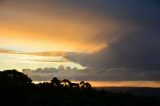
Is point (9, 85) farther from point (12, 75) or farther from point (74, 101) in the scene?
point (74, 101)

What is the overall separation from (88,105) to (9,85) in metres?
8.49

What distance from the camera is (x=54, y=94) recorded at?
55.0m

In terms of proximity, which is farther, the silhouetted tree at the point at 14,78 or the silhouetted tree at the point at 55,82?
the silhouetted tree at the point at 55,82

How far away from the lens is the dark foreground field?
52.0m

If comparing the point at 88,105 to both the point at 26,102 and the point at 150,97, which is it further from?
the point at 150,97

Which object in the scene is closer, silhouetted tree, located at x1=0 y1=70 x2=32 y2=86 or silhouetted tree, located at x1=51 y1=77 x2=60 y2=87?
silhouetted tree, located at x1=0 y1=70 x2=32 y2=86

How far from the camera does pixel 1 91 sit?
52.2 m

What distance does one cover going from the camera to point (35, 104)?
51625 mm

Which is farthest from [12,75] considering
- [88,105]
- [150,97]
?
[150,97]

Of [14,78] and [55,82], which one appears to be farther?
[55,82]

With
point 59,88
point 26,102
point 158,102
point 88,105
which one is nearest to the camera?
point 88,105

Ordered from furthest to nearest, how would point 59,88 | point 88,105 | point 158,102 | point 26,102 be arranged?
point 158,102, point 59,88, point 26,102, point 88,105

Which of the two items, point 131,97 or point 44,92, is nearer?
point 44,92

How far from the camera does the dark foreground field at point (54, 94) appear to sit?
5200 cm
